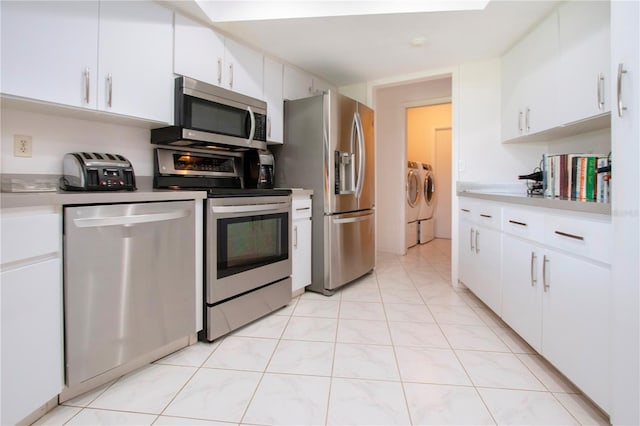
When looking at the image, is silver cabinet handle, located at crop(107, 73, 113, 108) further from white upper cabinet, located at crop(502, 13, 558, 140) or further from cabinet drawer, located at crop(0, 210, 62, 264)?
white upper cabinet, located at crop(502, 13, 558, 140)

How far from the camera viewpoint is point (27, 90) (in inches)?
55.7

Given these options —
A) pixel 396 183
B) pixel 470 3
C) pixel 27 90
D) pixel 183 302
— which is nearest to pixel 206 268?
pixel 183 302

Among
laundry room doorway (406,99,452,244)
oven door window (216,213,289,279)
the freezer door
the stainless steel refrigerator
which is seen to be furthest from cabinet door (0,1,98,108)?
laundry room doorway (406,99,452,244)

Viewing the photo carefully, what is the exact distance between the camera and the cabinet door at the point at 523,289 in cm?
158

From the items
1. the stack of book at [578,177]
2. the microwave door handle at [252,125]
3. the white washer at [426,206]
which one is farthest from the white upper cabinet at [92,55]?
the white washer at [426,206]

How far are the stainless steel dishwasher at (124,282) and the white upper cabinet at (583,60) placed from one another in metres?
2.28

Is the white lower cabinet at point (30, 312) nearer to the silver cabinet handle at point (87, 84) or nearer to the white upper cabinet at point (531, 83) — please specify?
the silver cabinet handle at point (87, 84)

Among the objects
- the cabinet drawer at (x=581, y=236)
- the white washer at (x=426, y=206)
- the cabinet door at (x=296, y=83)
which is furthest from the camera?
the white washer at (x=426, y=206)

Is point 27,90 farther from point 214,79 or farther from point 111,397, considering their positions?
point 111,397

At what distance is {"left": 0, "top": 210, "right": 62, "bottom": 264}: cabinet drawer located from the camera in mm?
1062

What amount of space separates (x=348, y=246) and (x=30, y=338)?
2230 millimetres

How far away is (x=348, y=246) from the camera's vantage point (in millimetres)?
2932

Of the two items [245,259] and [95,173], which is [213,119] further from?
[245,259]

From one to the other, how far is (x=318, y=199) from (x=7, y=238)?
6.49 feet
